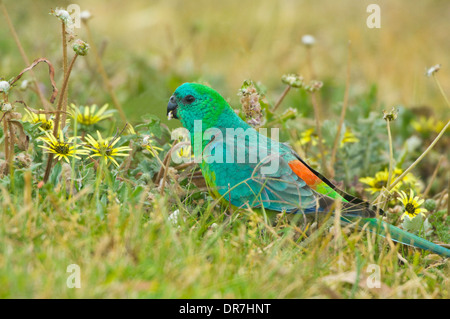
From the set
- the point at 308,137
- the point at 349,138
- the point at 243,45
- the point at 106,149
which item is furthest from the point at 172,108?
the point at 243,45

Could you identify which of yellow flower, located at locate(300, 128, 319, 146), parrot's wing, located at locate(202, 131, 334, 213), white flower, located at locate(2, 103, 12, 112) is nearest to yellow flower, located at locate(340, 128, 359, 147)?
yellow flower, located at locate(300, 128, 319, 146)

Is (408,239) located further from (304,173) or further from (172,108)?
(172,108)

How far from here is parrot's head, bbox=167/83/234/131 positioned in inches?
103

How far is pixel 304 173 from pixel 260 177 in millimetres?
221

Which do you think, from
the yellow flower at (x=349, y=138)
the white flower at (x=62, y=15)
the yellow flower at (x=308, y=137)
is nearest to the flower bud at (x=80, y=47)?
the white flower at (x=62, y=15)

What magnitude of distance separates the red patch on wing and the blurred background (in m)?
1.51

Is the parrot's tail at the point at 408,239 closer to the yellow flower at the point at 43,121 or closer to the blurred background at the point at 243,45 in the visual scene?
the yellow flower at the point at 43,121

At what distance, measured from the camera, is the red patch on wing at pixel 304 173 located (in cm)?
250

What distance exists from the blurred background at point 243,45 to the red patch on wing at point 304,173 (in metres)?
1.51

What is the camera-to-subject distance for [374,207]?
105 inches

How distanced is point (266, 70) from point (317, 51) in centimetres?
91
